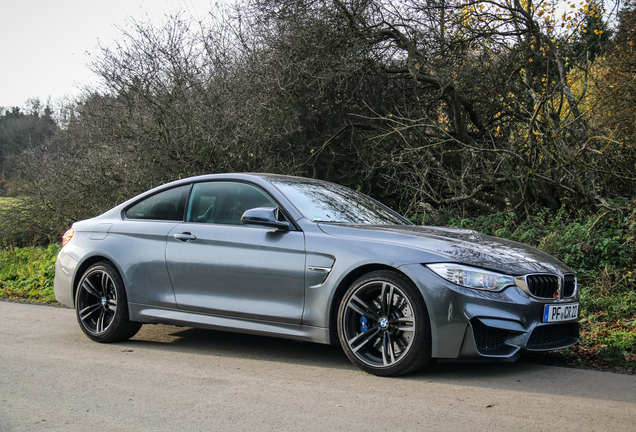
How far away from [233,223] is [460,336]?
2259mm

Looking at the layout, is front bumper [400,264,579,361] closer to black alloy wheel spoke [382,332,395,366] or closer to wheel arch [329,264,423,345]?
black alloy wheel spoke [382,332,395,366]

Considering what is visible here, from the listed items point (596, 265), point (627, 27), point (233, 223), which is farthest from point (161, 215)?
point (627, 27)

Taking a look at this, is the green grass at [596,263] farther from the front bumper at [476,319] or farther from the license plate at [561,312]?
the front bumper at [476,319]

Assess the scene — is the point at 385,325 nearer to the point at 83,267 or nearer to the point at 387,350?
the point at 387,350

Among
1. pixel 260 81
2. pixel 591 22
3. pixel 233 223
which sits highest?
pixel 591 22

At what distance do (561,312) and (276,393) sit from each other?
7.41ft

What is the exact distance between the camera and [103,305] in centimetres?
630

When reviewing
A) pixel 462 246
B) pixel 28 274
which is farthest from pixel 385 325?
pixel 28 274

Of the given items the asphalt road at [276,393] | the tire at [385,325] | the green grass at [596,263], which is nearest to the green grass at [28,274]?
the asphalt road at [276,393]

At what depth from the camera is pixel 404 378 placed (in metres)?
4.68

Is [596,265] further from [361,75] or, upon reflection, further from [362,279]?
[361,75]

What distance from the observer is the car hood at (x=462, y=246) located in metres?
4.67

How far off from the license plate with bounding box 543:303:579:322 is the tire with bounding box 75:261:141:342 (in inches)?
150

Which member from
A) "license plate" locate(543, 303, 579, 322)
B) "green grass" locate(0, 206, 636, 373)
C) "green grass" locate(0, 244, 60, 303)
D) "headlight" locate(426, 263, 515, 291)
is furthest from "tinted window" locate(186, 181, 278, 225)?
"green grass" locate(0, 244, 60, 303)
